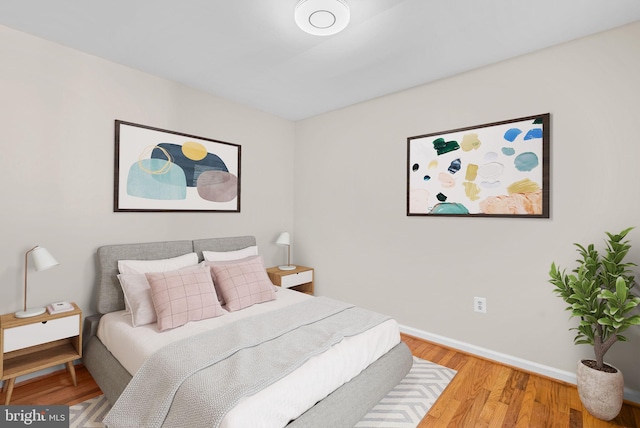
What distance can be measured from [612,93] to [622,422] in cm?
216

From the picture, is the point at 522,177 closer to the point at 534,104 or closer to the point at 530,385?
A: the point at 534,104

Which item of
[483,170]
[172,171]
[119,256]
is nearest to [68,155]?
[172,171]

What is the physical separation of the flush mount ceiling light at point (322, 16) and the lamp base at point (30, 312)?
264 centimetres

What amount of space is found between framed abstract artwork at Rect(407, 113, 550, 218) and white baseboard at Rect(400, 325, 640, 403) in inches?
46.9

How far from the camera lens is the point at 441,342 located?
292 centimetres

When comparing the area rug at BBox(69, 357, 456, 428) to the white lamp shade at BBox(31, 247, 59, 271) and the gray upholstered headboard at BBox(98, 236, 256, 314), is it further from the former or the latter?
the white lamp shade at BBox(31, 247, 59, 271)

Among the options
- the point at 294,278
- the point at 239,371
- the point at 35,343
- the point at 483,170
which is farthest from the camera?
the point at 294,278

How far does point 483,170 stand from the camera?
2.64 m

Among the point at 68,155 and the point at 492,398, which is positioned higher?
the point at 68,155

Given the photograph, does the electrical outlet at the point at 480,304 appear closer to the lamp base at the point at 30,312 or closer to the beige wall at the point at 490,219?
the beige wall at the point at 490,219

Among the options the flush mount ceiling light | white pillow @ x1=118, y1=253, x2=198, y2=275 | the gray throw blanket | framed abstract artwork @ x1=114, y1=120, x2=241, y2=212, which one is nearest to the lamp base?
white pillow @ x1=118, y1=253, x2=198, y2=275

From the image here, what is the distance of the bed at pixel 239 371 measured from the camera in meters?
1.50

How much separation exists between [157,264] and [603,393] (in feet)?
10.8

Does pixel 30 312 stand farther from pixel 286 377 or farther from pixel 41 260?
pixel 286 377
